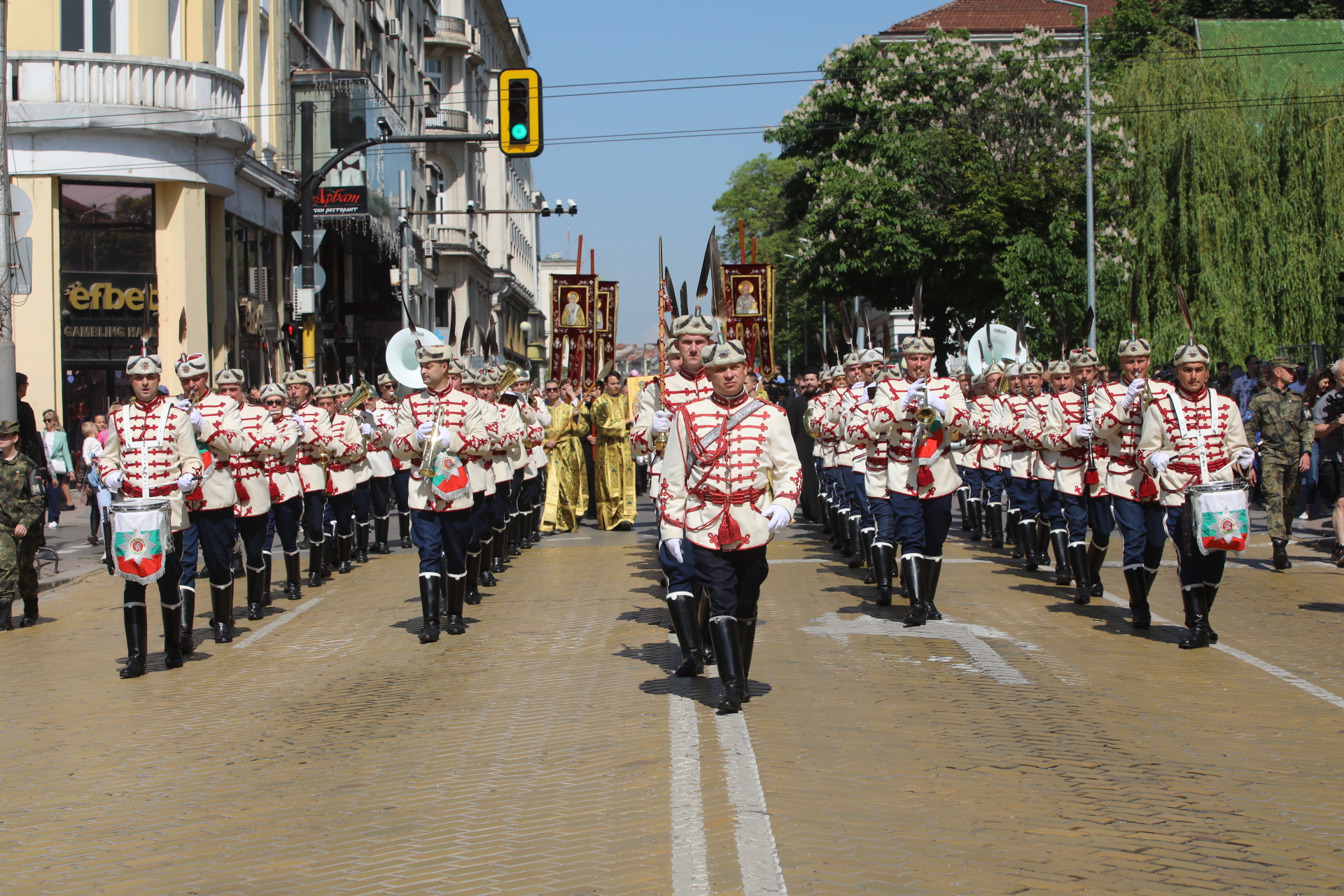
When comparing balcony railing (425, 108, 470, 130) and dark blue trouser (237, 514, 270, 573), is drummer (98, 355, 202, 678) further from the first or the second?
balcony railing (425, 108, 470, 130)

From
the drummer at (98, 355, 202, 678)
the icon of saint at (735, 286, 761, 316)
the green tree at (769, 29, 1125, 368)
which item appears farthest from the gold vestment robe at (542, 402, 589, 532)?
the green tree at (769, 29, 1125, 368)

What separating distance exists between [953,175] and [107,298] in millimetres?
24264

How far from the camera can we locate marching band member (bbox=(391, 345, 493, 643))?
10.8 metres

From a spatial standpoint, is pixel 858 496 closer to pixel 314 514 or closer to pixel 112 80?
pixel 314 514

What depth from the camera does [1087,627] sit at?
11.0 m

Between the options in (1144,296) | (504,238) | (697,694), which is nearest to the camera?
(697,694)

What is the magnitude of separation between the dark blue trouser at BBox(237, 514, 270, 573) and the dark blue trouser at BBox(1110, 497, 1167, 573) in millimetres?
7043

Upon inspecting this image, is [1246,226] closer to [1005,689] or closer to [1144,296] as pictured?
[1144,296]

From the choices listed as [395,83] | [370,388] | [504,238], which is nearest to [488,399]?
[370,388]

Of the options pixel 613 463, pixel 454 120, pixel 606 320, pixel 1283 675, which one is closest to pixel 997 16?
pixel 454 120

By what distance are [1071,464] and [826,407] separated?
288cm

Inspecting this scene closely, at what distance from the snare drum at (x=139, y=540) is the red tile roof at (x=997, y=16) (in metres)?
73.1

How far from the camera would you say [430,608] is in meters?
10.8

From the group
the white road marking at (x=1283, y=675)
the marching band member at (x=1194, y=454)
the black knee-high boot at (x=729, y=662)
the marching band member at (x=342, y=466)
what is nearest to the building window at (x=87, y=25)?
the marching band member at (x=342, y=466)
